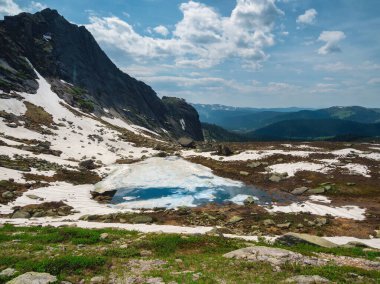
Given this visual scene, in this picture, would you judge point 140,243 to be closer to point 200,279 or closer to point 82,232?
point 82,232

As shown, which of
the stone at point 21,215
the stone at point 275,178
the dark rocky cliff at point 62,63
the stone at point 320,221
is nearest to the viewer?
the stone at point 21,215

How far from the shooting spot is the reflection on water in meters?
39.7

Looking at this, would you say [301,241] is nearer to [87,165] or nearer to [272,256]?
[272,256]

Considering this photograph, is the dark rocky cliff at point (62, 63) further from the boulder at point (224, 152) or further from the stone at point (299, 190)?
the stone at point (299, 190)

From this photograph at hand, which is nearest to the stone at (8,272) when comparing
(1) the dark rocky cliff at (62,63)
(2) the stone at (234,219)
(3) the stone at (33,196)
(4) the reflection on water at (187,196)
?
(2) the stone at (234,219)

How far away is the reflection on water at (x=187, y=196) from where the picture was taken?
39656mm

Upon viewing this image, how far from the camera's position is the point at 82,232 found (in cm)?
2091

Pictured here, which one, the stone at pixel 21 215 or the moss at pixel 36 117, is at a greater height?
the moss at pixel 36 117

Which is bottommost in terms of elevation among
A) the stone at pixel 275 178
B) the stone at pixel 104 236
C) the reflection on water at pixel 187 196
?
the reflection on water at pixel 187 196

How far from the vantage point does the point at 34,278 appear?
43.5ft

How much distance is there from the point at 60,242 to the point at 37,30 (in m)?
158

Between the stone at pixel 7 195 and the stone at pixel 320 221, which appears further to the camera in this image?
the stone at pixel 7 195

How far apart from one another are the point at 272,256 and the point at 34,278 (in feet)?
37.3

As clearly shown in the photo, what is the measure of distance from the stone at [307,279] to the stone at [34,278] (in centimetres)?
1007
